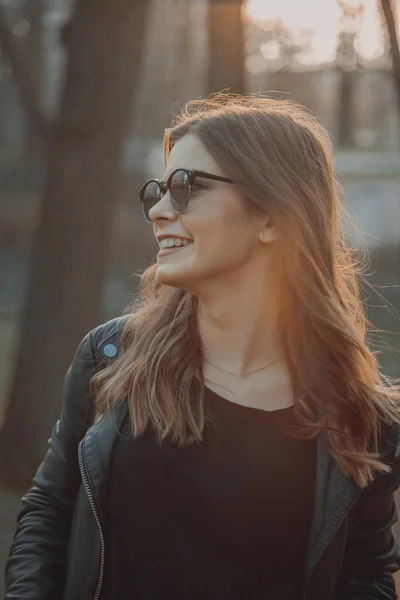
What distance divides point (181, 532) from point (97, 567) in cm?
24

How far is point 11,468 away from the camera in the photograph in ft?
23.4

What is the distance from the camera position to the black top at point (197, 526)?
2.45 metres

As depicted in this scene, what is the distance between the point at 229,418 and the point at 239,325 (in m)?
0.29

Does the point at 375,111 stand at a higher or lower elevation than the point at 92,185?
higher

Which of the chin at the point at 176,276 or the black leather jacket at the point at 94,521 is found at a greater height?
the chin at the point at 176,276

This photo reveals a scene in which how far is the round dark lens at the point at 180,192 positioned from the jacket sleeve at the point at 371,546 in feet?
3.09

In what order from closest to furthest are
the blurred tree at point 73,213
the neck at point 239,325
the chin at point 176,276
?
the chin at point 176,276 → the neck at point 239,325 → the blurred tree at point 73,213

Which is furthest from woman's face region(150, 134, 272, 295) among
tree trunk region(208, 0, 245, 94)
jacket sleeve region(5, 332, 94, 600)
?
tree trunk region(208, 0, 245, 94)

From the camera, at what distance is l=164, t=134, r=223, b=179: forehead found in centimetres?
260

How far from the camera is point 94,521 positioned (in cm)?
243

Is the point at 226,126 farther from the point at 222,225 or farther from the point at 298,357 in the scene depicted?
the point at 298,357

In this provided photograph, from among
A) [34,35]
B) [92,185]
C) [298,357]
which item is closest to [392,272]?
[34,35]

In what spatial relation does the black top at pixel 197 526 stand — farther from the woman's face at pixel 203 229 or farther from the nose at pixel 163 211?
the nose at pixel 163 211

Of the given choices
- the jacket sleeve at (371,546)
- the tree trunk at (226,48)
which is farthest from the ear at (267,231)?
the tree trunk at (226,48)
